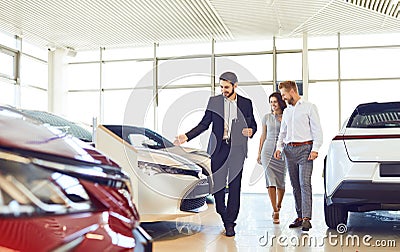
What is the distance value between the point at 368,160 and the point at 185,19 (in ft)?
19.8

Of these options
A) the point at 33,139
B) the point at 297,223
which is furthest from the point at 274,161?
the point at 33,139

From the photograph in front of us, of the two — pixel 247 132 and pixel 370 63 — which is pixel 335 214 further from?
pixel 370 63

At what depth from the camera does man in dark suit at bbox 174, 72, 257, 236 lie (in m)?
3.34

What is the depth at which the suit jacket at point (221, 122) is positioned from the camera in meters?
3.37

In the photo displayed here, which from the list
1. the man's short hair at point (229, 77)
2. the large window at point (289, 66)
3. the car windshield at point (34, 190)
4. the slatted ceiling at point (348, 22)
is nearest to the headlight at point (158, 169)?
the man's short hair at point (229, 77)

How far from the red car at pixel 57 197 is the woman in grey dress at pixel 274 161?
3.25 meters

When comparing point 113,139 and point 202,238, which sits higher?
point 113,139

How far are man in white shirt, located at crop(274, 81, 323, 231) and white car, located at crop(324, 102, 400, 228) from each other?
9.5 inches

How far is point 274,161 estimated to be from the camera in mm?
4051

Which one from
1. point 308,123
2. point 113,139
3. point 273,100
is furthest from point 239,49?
point 113,139

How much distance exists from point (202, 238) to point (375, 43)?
23.8ft

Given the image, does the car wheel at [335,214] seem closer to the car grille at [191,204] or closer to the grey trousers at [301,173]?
the grey trousers at [301,173]

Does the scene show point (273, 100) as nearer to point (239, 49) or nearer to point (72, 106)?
point (239, 49)

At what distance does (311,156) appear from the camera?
10.8 ft
